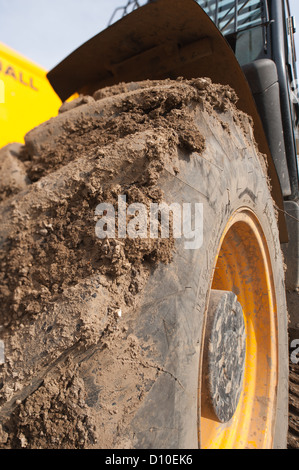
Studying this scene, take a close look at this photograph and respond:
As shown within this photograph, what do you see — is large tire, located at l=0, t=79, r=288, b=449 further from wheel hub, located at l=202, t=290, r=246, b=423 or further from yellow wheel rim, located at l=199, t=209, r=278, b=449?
yellow wheel rim, located at l=199, t=209, r=278, b=449

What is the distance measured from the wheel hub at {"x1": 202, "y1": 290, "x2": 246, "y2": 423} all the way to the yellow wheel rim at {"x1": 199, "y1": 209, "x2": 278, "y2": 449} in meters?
0.22

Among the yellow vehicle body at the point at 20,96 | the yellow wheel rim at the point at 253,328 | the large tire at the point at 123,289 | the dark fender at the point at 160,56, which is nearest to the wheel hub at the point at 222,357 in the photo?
the large tire at the point at 123,289

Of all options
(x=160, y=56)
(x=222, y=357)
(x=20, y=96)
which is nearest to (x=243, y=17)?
(x=160, y=56)

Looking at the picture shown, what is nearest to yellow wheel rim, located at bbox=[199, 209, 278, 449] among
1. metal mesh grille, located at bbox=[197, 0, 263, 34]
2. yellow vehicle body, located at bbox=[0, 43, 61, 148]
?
yellow vehicle body, located at bbox=[0, 43, 61, 148]

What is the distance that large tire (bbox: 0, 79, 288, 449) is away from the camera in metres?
0.56

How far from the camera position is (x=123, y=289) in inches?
23.8

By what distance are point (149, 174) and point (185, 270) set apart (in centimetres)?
20

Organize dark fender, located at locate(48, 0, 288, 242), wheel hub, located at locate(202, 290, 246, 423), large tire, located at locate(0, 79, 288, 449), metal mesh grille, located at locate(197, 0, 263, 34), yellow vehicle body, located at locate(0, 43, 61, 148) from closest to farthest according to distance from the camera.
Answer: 1. large tire, located at locate(0, 79, 288, 449)
2. wheel hub, located at locate(202, 290, 246, 423)
3. dark fender, located at locate(48, 0, 288, 242)
4. yellow vehicle body, located at locate(0, 43, 61, 148)
5. metal mesh grille, located at locate(197, 0, 263, 34)

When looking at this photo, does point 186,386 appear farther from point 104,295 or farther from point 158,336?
point 104,295

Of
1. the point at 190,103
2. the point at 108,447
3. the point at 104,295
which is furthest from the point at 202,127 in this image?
the point at 108,447

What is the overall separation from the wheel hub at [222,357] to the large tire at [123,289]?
59 mm

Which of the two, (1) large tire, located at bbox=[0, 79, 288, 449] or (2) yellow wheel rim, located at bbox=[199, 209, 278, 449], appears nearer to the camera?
(1) large tire, located at bbox=[0, 79, 288, 449]

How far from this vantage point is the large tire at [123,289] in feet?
1.85

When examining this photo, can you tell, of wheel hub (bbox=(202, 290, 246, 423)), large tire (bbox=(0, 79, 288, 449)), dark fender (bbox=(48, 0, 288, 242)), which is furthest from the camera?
dark fender (bbox=(48, 0, 288, 242))
